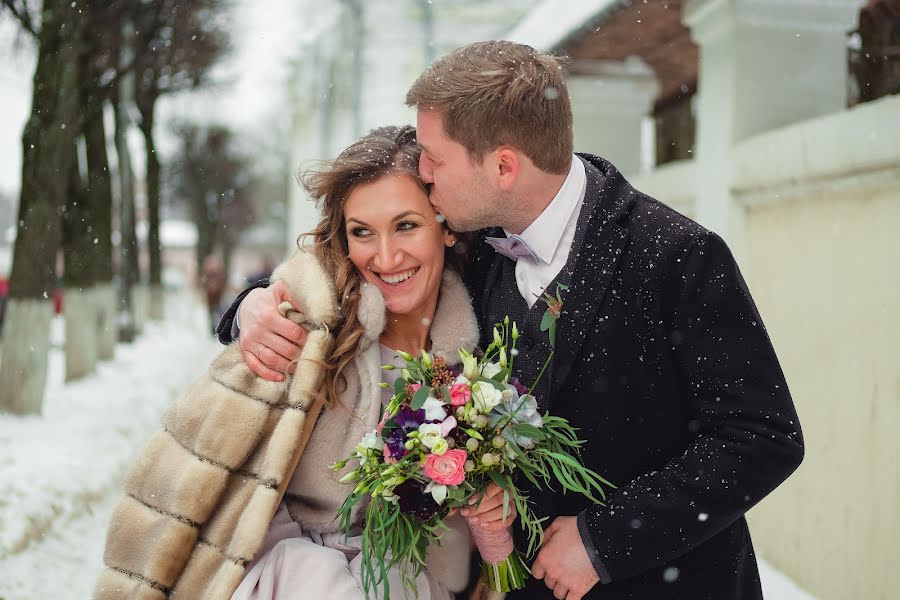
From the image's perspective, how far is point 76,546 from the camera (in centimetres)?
579

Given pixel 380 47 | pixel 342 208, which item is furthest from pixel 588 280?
pixel 380 47


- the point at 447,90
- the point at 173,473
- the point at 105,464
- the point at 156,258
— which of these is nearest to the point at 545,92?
the point at 447,90

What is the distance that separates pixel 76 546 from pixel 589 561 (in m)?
4.61

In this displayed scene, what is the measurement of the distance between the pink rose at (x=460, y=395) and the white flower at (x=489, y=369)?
77 mm

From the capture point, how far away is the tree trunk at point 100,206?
44.5ft

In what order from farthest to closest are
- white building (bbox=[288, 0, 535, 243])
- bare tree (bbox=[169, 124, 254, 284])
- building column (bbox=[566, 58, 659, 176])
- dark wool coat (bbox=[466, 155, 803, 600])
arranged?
bare tree (bbox=[169, 124, 254, 284]), white building (bbox=[288, 0, 535, 243]), building column (bbox=[566, 58, 659, 176]), dark wool coat (bbox=[466, 155, 803, 600])

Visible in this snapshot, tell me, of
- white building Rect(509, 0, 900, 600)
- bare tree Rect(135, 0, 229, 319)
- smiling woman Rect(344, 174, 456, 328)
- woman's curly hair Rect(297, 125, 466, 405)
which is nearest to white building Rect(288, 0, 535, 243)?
bare tree Rect(135, 0, 229, 319)

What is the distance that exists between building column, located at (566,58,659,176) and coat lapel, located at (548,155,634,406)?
245 inches

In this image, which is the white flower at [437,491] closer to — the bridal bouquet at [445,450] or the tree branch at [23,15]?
the bridal bouquet at [445,450]

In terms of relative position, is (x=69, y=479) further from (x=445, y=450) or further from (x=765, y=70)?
(x=765, y=70)

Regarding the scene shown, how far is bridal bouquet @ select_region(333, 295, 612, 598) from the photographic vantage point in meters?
2.11

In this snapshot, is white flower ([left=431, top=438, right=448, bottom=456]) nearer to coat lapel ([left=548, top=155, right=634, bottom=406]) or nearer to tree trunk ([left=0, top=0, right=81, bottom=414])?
coat lapel ([left=548, top=155, right=634, bottom=406])

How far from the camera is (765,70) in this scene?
549 cm

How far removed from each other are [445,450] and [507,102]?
3.22 ft
